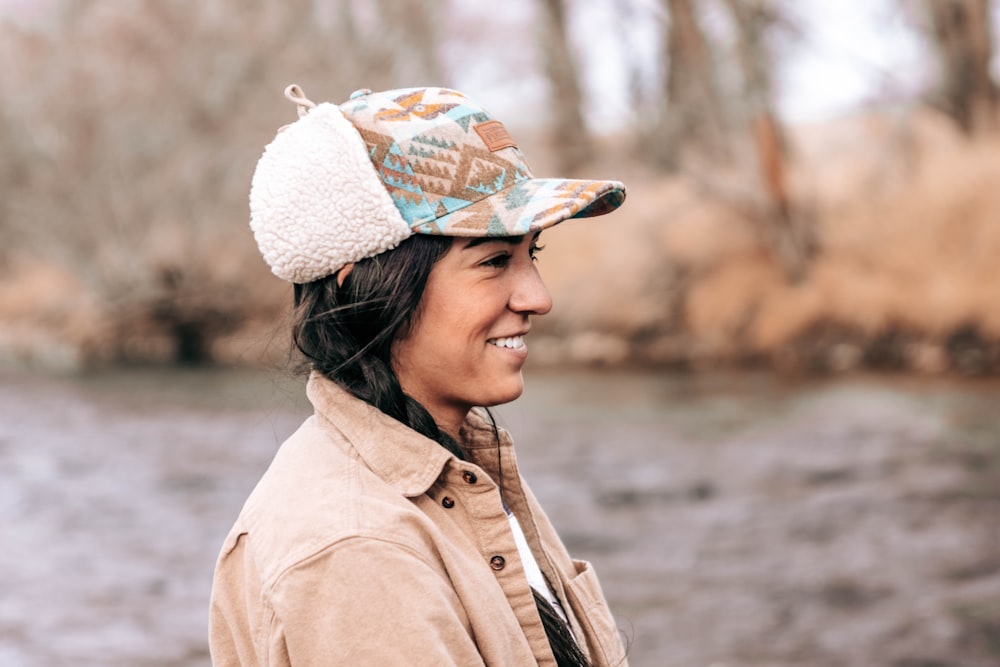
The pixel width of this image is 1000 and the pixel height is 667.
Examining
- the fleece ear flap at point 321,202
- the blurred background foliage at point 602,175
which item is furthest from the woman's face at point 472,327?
the blurred background foliage at point 602,175

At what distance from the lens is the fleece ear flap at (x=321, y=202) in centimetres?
168

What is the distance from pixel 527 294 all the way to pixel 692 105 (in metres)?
13.4

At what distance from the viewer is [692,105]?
14.7 meters

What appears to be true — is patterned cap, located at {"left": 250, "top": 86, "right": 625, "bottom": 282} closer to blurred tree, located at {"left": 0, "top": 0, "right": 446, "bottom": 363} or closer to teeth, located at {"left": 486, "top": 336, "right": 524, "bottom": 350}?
teeth, located at {"left": 486, "top": 336, "right": 524, "bottom": 350}

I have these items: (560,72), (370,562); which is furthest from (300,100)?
(560,72)

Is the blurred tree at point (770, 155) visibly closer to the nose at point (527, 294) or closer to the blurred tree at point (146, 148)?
the blurred tree at point (146, 148)

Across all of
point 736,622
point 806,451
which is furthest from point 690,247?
point 736,622

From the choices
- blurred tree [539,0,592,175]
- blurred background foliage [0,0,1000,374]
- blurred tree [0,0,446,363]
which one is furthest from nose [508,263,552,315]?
blurred tree [539,0,592,175]

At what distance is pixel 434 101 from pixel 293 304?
413 millimetres

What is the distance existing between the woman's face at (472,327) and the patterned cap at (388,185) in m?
0.07

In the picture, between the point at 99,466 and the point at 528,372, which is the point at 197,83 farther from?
the point at 99,466

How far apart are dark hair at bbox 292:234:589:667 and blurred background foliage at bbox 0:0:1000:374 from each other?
1141cm

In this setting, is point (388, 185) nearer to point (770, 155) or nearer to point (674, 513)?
point (674, 513)

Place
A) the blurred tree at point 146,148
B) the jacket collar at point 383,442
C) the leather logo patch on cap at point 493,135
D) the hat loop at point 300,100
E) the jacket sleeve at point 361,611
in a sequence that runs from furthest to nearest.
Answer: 1. the blurred tree at point 146,148
2. the hat loop at point 300,100
3. the leather logo patch on cap at point 493,135
4. the jacket collar at point 383,442
5. the jacket sleeve at point 361,611
